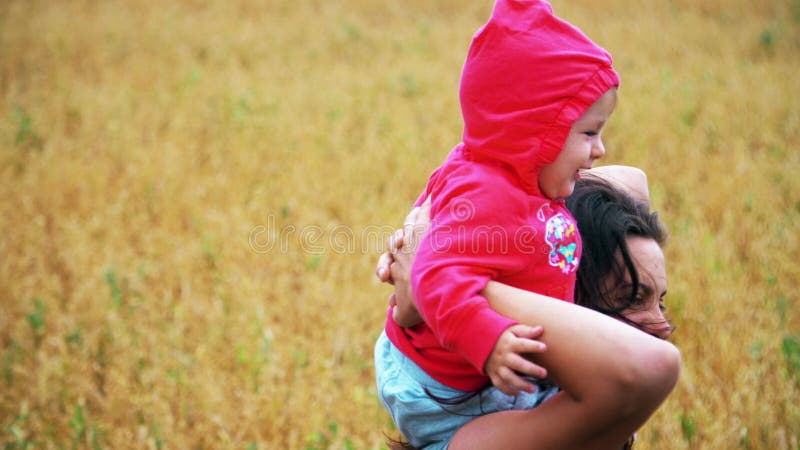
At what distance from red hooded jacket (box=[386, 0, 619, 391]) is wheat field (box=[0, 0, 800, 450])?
146 centimetres

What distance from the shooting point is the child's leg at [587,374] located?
145 cm

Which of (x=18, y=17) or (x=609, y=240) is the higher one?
(x=18, y=17)

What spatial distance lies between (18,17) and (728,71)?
758 cm

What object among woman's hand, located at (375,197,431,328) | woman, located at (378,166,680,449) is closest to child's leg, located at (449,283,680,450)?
woman, located at (378,166,680,449)

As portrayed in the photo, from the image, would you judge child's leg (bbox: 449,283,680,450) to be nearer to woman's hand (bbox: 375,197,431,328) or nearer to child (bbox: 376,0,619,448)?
child (bbox: 376,0,619,448)

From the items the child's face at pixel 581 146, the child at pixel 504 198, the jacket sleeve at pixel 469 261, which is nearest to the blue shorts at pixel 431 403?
the child at pixel 504 198

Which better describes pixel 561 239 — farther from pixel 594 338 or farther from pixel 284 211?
pixel 284 211

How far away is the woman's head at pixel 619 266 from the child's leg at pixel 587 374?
452 mm

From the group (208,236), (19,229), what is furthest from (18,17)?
(208,236)

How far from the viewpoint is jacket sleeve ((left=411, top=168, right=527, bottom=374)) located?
1.53m

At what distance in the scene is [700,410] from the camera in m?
2.91

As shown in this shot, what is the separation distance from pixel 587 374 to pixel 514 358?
5.6 inches

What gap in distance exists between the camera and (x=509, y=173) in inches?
67.1

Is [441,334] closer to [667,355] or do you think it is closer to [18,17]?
[667,355]
